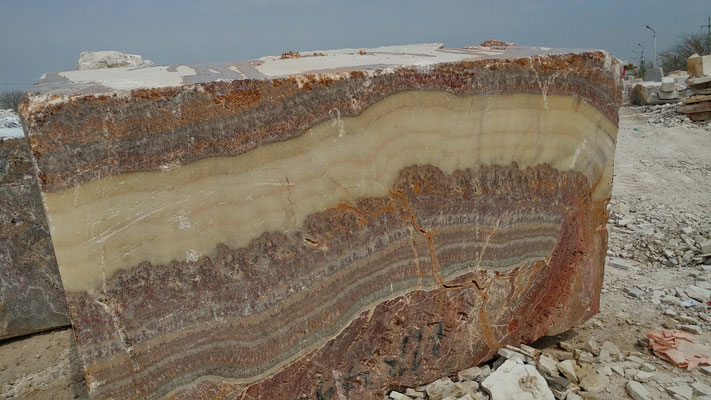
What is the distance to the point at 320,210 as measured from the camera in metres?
1.54

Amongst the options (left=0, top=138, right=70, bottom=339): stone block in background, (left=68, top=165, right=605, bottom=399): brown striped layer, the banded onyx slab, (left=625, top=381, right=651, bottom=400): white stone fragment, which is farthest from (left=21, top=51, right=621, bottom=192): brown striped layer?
(left=0, top=138, right=70, bottom=339): stone block in background

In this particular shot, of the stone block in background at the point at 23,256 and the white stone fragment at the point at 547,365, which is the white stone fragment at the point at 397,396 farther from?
the stone block in background at the point at 23,256

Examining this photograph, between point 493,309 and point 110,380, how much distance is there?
138 cm

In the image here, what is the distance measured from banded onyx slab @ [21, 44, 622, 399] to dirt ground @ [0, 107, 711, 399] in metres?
0.38

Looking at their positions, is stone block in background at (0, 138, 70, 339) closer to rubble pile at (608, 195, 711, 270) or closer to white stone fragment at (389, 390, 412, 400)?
white stone fragment at (389, 390, 412, 400)

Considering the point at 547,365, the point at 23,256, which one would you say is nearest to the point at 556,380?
the point at 547,365

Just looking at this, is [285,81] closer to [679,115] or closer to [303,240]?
[303,240]

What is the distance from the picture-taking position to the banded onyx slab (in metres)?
1.27

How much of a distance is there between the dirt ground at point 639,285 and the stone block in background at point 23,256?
0.38 feet

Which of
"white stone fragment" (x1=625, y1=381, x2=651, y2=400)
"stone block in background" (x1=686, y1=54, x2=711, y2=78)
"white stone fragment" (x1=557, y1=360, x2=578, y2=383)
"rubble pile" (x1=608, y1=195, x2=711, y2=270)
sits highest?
"stone block in background" (x1=686, y1=54, x2=711, y2=78)

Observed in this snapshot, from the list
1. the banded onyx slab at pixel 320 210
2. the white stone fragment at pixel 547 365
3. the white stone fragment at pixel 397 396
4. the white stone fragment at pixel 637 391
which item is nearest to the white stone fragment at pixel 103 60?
the banded onyx slab at pixel 320 210

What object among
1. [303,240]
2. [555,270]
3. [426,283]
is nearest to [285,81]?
[303,240]

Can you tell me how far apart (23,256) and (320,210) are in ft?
6.34

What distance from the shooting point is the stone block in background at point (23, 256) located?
98.9 inches
